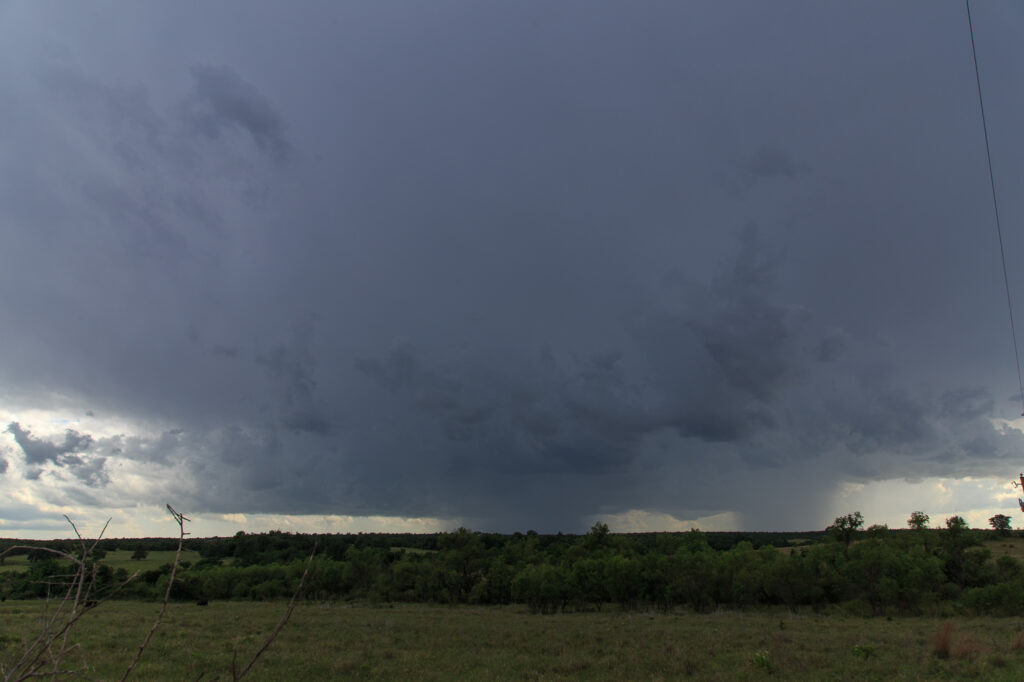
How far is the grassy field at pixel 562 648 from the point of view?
28.5m

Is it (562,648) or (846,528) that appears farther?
(846,528)

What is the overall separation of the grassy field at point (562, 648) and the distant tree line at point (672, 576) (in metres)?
8.74

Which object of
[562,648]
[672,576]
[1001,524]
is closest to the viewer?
[562,648]

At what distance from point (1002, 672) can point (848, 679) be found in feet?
21.1

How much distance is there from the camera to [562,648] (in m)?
35.9

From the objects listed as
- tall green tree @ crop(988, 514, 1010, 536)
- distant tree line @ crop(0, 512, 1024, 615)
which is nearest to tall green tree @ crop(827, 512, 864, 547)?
distant tree line @ crop(0, 512, 1024, 615)

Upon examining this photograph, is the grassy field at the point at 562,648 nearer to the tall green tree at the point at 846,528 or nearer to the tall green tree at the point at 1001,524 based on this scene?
the tall green tree at the point at 846,528

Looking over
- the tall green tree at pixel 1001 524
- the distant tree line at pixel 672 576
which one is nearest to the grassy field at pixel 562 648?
the distant tree line at pixel 672 576

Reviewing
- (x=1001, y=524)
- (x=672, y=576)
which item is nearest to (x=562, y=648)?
(x=672, y=576)

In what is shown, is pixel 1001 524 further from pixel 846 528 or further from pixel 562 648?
pixel 562 648

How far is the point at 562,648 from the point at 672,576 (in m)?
35.8

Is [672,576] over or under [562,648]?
over

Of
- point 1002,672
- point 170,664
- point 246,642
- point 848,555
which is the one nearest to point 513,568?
point 848,555

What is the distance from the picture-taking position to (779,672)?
→ 28.0m
